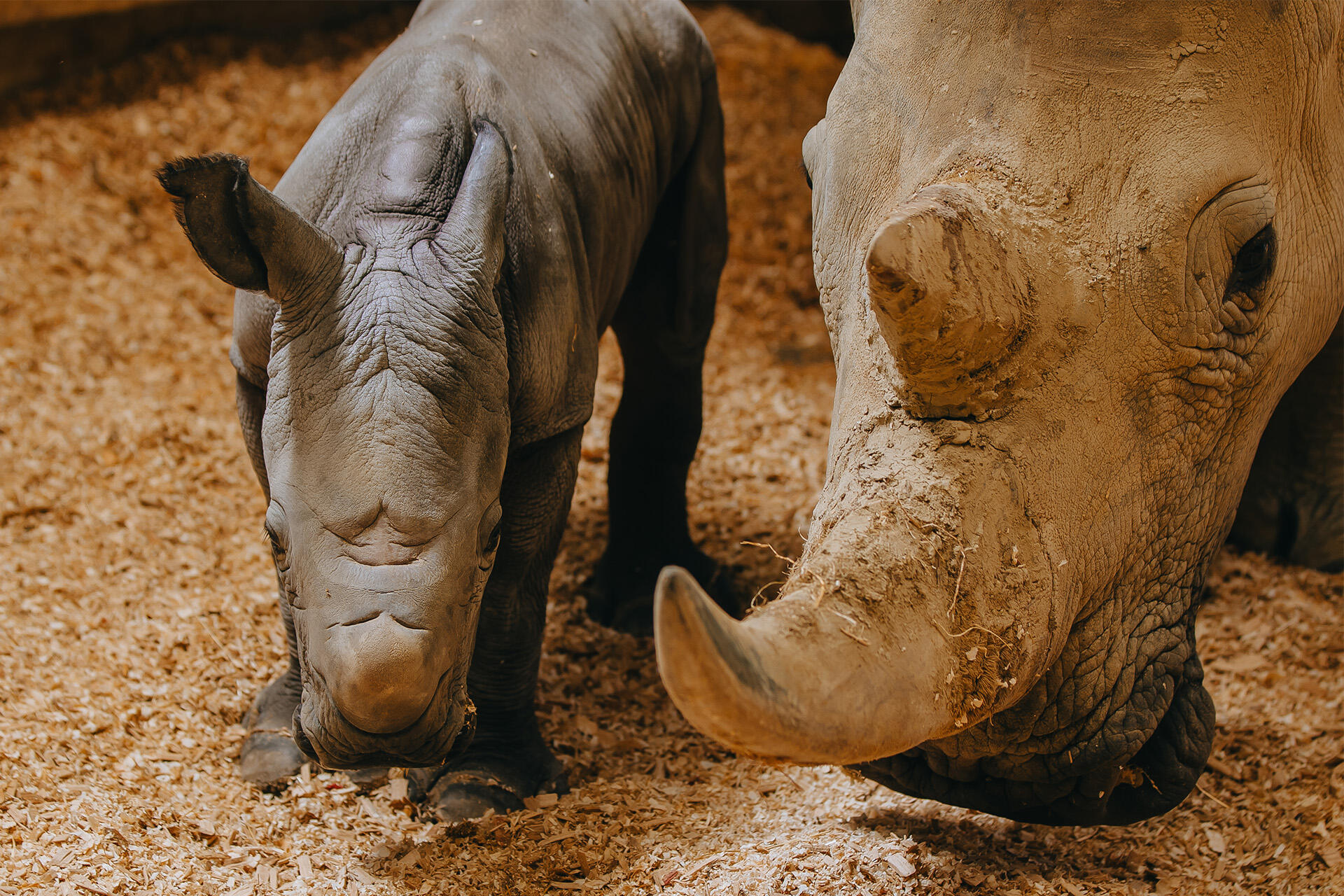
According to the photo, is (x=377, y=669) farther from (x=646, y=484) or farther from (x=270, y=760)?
(x=646, y=484)

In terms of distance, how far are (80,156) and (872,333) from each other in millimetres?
6098

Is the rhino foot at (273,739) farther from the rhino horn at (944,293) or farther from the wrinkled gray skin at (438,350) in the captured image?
the rhino horn at (944,293)

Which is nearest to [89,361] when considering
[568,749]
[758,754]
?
[568,749]

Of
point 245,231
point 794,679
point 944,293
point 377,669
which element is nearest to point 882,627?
point 794,679

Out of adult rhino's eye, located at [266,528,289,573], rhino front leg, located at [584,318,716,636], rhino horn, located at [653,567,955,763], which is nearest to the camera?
rhino horn, located at [653,567,955,763]

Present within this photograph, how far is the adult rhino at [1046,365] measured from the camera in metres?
1.91

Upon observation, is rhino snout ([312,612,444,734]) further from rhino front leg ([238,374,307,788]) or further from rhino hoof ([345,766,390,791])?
rhino hoof ([345,766,390,791])

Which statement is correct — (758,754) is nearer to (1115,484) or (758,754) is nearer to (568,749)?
(1115,484)

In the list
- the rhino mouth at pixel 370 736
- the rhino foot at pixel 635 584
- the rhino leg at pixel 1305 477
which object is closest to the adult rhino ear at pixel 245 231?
the rhino mouth at pixel 370 736

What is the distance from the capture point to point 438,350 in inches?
103

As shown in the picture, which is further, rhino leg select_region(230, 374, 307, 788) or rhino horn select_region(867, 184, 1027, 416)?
rhino leg select_region(230, 374, 307, 788)

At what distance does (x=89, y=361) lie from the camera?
5.76 m

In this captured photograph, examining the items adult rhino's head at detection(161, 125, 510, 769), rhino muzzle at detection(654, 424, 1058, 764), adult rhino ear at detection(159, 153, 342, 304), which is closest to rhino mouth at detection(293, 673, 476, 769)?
adult rhino's head at detection(161, 125, 510, 769)

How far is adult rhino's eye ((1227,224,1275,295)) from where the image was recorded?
93.0 inches
